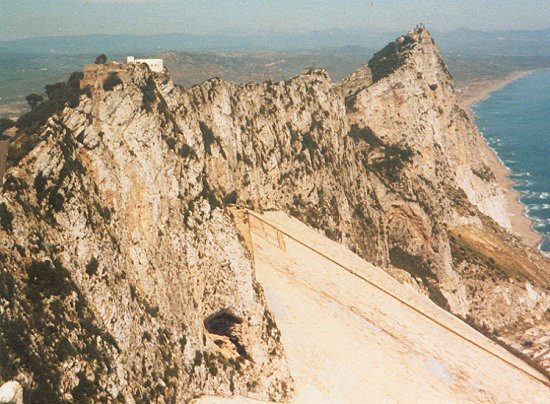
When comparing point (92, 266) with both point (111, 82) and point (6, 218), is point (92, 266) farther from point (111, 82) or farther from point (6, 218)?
point (111, 82)

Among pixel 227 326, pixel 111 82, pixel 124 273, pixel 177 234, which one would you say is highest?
pixel 111 82

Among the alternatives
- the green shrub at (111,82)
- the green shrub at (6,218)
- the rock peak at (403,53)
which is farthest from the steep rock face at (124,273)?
the rock peak at (403,53)

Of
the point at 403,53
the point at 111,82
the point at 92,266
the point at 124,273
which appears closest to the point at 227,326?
the point at 124,273

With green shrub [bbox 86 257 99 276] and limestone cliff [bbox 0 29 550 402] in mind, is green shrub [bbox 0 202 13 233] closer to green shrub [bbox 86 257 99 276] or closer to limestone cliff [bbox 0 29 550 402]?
limestone cliff [bbox 0 29 550 402]

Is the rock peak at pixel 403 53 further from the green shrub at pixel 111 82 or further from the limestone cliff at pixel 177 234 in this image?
the green shrub at pixel 111 82

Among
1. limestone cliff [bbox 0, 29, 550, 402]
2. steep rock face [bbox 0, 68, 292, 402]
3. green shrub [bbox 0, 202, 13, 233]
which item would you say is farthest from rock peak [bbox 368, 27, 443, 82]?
green shrub [bbox 0, 202, 13, 233]

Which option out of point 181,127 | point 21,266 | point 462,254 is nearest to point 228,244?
point 181,127
